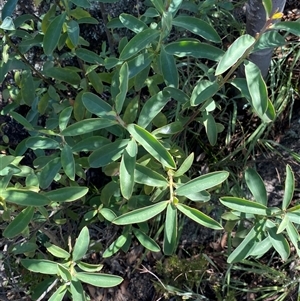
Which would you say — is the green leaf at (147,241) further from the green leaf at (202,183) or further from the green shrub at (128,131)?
the green leaf at (202,183)

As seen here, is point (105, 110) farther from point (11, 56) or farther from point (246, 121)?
point (246, 121)

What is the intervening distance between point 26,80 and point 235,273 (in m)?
1.06

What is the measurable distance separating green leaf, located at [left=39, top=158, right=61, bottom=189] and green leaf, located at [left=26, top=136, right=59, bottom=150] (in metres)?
0.04

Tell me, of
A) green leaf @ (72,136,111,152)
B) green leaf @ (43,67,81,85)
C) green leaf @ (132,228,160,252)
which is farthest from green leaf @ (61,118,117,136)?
green leaf @ (132,228,160,252)

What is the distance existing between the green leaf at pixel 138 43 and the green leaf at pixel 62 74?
1.26 ft

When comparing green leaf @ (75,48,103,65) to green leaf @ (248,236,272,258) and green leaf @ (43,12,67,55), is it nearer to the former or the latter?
green leaf @ (43,12,67,55)

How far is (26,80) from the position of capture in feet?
4.81

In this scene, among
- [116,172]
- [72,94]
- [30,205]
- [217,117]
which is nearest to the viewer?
[30,205]

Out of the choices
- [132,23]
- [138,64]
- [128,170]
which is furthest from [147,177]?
[132,23]

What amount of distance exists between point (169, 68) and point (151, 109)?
0.38 ft

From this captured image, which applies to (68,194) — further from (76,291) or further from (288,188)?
(288,188)

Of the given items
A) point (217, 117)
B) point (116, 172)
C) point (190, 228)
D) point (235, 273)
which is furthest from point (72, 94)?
point (235, 273)

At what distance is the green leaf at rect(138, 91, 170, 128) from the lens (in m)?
1.21

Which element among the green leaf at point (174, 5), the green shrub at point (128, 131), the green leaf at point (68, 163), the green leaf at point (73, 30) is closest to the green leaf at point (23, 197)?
the green shrub at point (128, 131)
